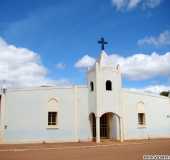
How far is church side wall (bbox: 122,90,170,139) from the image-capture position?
27.6 meters

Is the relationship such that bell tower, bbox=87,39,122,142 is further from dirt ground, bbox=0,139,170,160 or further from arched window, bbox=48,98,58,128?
dirt ground, bbox=0,139,170,160

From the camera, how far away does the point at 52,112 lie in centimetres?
2506

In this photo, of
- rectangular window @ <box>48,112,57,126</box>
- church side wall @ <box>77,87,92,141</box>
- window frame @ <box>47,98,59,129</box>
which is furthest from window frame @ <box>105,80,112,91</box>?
rectangular window @ <box>48,112,57,126</box>

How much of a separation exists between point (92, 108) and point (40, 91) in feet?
16.1

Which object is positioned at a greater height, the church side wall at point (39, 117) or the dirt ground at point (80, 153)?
the church side wall at point (39, 117)

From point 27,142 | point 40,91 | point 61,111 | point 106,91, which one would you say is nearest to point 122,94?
point 106,91

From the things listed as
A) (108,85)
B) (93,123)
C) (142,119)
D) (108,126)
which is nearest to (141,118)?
(142,119)

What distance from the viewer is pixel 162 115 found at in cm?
3198

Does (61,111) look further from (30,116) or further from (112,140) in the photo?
(112,140)

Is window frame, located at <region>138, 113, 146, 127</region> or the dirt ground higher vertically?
window frame, located at <region>138, 113, 146, 127</region>

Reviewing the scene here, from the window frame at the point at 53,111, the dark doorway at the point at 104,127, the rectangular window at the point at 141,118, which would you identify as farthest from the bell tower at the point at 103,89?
the rectangular window at the point at 141,118

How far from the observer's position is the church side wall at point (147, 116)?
27.6 meters

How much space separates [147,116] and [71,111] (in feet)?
29.5

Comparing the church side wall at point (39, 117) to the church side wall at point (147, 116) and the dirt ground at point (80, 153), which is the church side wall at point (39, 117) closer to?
the church side wall at point (147, 116)
